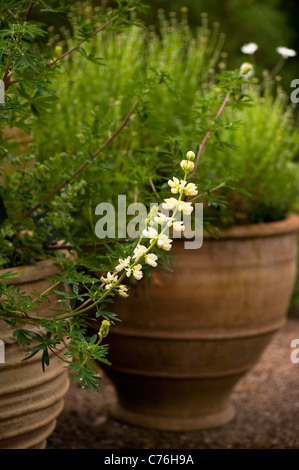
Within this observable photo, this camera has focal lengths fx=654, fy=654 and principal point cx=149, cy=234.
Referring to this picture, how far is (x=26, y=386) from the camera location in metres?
1.69

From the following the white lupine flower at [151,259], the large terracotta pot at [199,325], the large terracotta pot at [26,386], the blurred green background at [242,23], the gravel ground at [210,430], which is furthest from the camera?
the blurred green background at [242,23]

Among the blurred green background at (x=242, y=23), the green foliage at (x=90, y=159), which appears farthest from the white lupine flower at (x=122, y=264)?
the blurred green background at (x=242, y=23)

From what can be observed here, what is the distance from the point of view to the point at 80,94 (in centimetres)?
307

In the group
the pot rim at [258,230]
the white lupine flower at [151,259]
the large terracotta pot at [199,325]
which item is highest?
the white lupine flower at [151,259]

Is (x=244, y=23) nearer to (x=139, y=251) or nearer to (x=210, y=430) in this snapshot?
(x=210, y=430)

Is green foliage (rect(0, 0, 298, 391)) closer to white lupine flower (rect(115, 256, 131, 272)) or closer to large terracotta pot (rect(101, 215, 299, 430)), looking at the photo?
white lupine flower (rect(115, 256, 131, 272))

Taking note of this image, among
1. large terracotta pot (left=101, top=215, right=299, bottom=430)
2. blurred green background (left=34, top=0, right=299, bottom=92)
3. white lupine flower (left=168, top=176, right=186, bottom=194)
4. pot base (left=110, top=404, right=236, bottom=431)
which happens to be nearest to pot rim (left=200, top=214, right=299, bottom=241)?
large terracotta pot (left=101, top=215, right=299, bottom=430)

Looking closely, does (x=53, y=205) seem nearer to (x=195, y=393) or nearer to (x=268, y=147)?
(x=195, y=393)

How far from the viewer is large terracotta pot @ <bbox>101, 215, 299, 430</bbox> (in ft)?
7.88

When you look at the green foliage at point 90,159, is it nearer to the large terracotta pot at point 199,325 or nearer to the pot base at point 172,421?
the large terracotta pot at point 199,325

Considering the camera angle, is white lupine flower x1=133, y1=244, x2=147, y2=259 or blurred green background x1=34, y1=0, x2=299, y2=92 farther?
blurred green background x1=34, y1=0, x2=299, y2=92

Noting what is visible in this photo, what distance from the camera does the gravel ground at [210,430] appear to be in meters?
2.51

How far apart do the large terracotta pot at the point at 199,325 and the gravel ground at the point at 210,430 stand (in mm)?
64

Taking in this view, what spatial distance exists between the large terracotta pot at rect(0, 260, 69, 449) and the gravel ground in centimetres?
69
